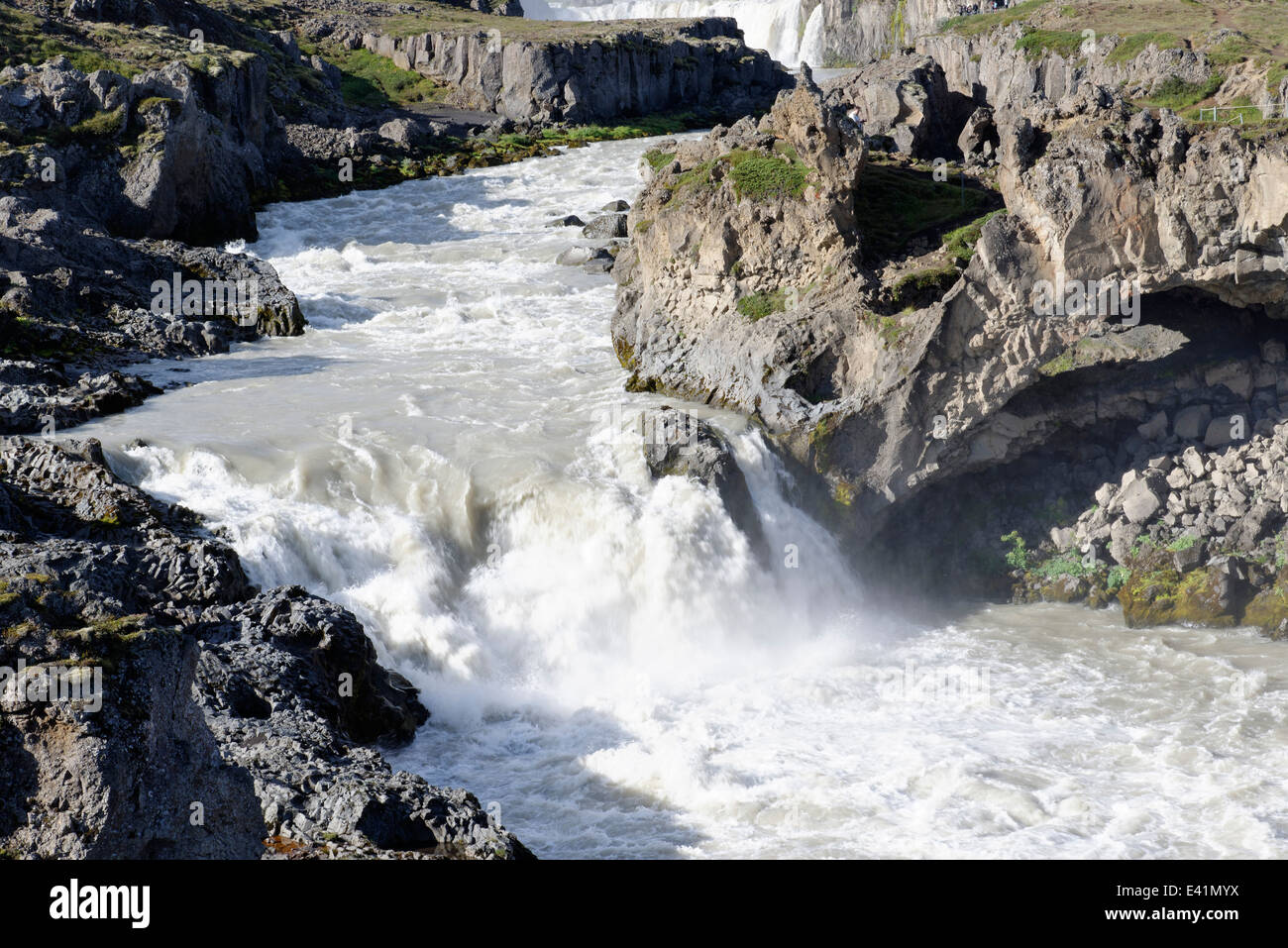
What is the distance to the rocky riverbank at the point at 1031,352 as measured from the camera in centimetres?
2547

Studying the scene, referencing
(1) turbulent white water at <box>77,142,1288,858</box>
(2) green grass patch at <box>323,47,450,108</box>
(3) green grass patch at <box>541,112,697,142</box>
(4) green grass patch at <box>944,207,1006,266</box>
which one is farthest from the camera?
(2) green grass patch at <box>323,47,450,108</box>

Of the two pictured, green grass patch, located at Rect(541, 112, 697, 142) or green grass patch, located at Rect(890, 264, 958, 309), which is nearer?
green grass patch, located at Rect(890, 264, 958, 309)

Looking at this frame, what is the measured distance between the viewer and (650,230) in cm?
3095

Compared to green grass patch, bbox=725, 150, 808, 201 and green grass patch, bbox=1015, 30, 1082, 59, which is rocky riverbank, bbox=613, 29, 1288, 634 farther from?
green grass patch, bbox=1015, 30, 1082, 59

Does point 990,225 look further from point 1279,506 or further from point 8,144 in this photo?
point 8,144

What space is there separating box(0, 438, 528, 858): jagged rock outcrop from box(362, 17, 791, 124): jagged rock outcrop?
5506 centimetres

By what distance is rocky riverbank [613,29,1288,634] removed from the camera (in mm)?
25469

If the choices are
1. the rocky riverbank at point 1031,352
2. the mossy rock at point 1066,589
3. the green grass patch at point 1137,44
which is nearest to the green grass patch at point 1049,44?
the green grass patch at point 1137,44

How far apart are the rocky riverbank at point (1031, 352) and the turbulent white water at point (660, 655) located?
1471mm

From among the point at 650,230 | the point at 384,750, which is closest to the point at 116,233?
the point at 650,230

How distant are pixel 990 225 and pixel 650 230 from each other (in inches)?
348

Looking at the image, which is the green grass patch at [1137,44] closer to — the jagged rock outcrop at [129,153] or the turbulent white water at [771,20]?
the jagged rock outcrop at [129,153]

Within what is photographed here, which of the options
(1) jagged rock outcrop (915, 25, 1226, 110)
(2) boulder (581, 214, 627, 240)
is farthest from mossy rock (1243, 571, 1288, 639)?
(1) jagged rock outcrop (915, 25, 1226, 110)

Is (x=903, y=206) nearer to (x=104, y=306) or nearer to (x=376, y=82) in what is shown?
(x=104, y=306)
